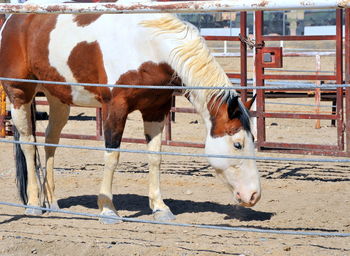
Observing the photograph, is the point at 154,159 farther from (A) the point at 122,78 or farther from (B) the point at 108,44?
(B) the point at 108,44

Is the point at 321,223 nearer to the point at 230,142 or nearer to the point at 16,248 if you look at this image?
the point at 230,142

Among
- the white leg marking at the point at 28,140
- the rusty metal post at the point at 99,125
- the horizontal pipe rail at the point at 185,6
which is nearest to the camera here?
the horizontal pipe rail at the point at 185,6

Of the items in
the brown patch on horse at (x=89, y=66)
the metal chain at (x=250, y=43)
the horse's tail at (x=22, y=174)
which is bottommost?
the horse's tail at (x=22, y=174)

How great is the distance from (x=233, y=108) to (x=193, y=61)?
0.49 m

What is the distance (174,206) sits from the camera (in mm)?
6566

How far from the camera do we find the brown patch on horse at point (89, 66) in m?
5.86

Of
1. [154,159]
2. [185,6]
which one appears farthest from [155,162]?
[185,6]

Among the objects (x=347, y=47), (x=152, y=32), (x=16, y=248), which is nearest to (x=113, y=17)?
(x=152, y=32)

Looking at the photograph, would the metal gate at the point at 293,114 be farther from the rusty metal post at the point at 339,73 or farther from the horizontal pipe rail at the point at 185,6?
the horizontal pipe rail at the point at 185,6

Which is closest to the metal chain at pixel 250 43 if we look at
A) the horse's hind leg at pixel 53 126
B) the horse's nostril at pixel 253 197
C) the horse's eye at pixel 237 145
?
the horse's hind leg at pixel 53 126

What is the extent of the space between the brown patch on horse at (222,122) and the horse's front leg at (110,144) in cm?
71

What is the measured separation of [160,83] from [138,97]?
0.20 metres

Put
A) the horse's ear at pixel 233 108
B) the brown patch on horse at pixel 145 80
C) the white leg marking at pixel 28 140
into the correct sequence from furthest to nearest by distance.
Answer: the white leg marking at pixel 28 140
the brown patch on horse at pixel 145 80
the horse's ear at pixel 233 108

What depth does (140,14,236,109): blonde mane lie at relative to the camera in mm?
5516
